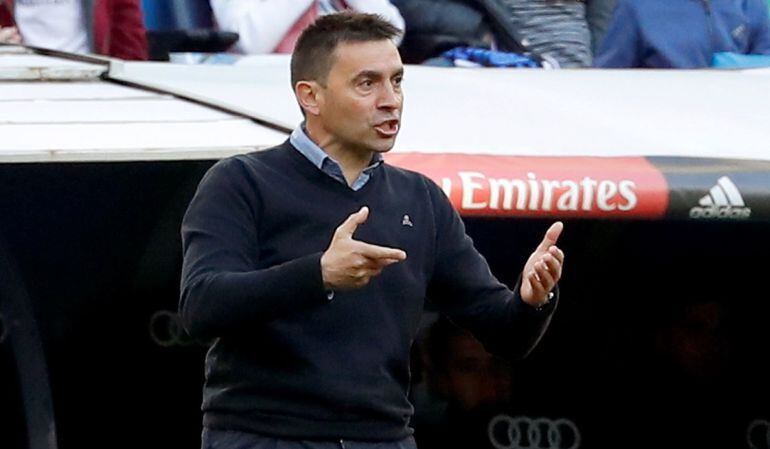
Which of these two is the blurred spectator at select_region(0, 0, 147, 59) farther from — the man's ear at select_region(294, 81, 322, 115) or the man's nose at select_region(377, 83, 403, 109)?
the man's nose at select_region(377, 83, 403, 109)

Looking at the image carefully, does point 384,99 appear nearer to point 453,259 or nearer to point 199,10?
point 453,259

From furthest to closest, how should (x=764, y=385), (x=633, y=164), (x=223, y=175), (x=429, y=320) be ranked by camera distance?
(x=764, y=385), (x=429, y=320), (x=633, y=164), (x=223, y=175)

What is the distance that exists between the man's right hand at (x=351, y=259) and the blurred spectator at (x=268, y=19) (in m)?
2.82

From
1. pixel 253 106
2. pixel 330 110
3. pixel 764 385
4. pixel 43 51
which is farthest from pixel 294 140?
pixel 764 385

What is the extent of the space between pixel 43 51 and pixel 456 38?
4.52 feet

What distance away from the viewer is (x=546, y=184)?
5109 mm

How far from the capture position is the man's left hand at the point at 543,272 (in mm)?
3859

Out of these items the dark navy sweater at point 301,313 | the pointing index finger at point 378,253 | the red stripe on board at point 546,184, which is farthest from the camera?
the red stripe on board at point 546,184

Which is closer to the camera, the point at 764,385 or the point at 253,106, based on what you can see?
the point at 253,106

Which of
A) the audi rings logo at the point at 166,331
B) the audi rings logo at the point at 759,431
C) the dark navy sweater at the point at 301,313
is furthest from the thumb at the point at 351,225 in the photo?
the audi rings logo at the point at 759,431

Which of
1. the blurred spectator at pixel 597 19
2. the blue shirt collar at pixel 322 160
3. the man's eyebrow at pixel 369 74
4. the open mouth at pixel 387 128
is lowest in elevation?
the blue shirt collar at pixel 322 160

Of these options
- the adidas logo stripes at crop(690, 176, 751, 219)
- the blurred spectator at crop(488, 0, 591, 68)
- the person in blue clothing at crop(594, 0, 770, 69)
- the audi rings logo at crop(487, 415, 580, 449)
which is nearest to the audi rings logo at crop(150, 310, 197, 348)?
Answer: the audi rings logo at crop(487, 415, 580, 449)

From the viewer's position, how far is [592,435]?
22.4 ft

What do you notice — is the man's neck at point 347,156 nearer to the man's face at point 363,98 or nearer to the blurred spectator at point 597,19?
the man's face at point 363,98
